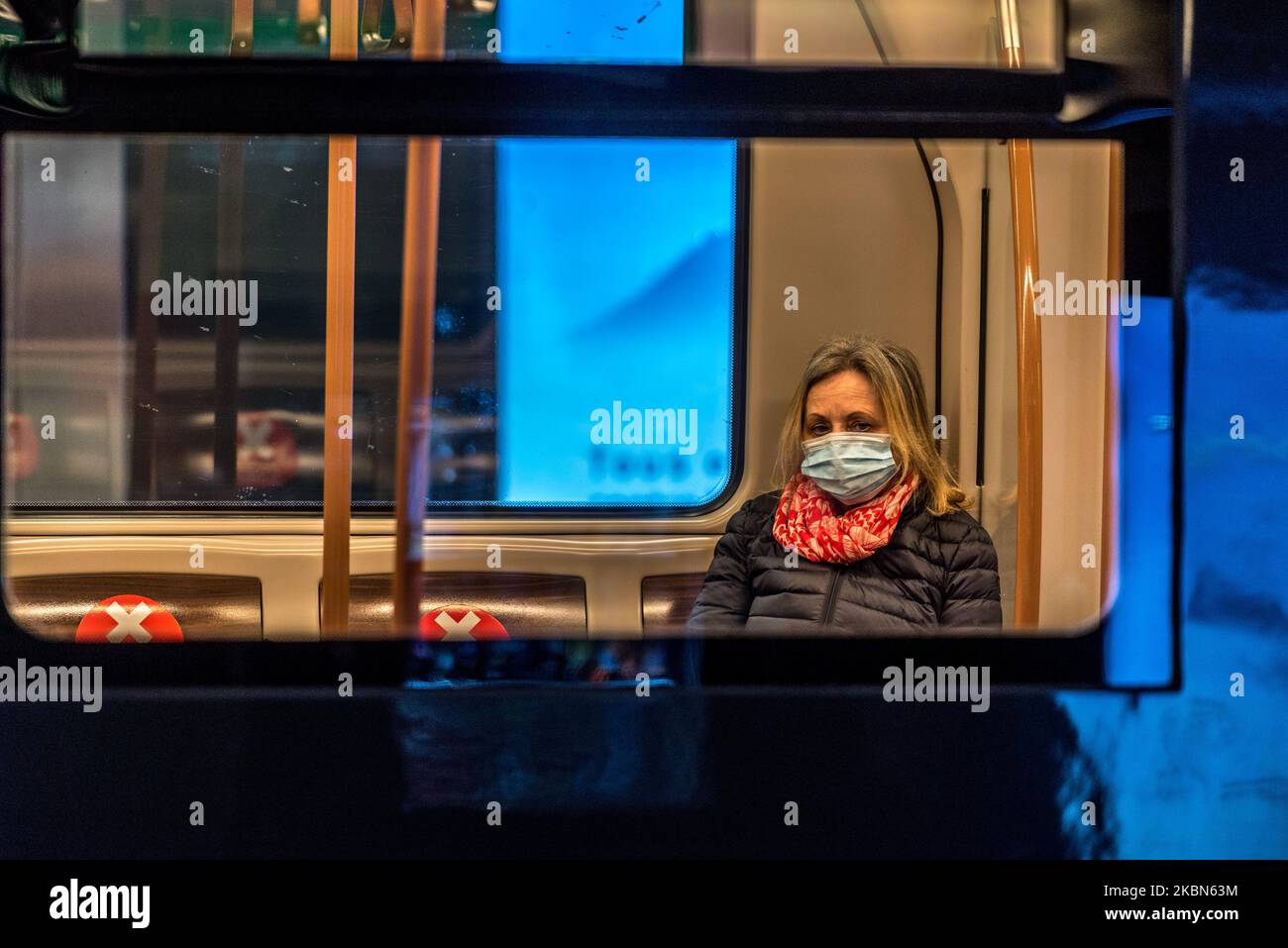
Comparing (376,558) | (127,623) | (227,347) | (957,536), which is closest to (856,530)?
(957,536)

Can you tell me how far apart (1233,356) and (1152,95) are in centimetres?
39

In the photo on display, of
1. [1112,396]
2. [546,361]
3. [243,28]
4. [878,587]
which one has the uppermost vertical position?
[243,28]

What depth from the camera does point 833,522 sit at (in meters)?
1.84

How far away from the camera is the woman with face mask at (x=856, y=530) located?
175 cm

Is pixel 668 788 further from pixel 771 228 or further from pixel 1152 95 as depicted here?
pixel 771 228

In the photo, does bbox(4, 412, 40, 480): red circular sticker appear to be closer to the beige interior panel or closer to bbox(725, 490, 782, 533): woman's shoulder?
the beige interior panel

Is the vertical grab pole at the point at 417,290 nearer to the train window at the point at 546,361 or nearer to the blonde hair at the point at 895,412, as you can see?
the train window at the point at 546,361

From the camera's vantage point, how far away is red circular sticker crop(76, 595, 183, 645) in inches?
66.9

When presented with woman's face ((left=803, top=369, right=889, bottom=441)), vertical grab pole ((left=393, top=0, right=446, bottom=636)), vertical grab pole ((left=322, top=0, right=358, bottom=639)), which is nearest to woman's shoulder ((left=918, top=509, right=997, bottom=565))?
woman's face ((left=803, top=369, right=889, bottom=441))

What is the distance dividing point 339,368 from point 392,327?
3.89ft

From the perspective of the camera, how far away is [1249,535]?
5.37 ft

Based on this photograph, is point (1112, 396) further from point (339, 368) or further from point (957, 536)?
point (339, 368)

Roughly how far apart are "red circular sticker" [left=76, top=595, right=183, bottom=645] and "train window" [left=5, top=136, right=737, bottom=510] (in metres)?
0.72

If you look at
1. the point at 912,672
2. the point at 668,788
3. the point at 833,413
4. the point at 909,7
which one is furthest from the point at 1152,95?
the point at 668,788
